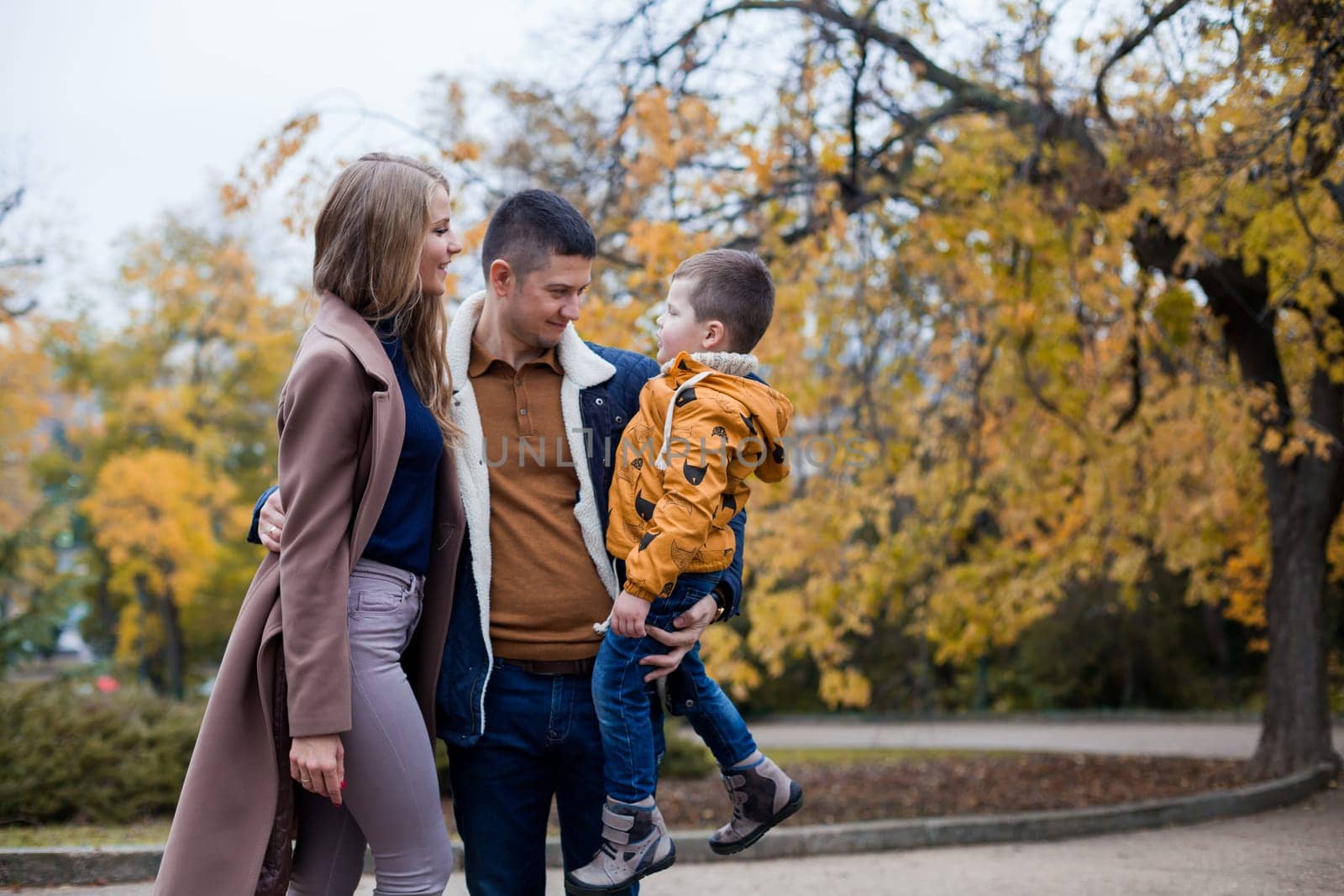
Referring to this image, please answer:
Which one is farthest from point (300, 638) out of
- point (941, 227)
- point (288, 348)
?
point (288, 348)

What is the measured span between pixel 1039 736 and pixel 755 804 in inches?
502

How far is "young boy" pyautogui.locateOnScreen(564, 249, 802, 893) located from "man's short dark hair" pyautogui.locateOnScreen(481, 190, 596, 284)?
344 millimetres

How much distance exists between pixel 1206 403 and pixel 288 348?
667 inches

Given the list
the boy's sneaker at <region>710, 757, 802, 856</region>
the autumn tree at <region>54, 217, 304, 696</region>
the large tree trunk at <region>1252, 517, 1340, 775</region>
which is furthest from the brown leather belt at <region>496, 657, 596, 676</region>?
the autumn tree at <region>54, 217, 304, 696</region>

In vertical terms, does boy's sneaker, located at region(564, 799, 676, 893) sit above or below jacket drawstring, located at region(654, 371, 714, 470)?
below

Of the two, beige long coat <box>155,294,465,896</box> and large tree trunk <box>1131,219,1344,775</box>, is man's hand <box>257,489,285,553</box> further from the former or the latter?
large tree trunk <box>1131,219,1344,775</box>

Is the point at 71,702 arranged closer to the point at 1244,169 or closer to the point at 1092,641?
the point at 1244,169

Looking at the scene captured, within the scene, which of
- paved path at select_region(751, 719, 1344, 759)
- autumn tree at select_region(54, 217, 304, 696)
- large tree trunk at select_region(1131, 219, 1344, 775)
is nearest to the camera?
large tree trunk at select_region(1131, 219, 1344, 775)

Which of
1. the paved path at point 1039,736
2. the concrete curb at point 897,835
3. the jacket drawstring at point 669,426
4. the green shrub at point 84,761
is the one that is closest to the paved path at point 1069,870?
the concrete curb at point 897,835

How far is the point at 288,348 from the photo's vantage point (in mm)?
22016

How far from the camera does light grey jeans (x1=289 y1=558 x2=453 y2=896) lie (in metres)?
2.26

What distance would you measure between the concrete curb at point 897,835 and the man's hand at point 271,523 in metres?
3.47

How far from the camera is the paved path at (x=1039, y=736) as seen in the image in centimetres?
1245

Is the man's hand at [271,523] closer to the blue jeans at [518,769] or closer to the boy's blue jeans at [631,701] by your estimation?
the blue jeans at [518,769]
